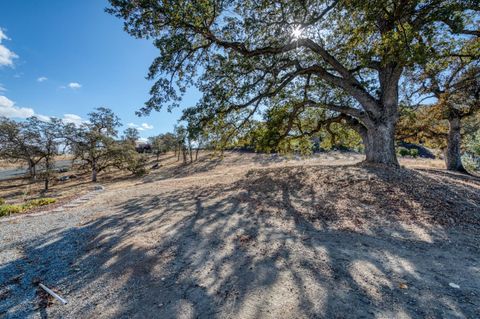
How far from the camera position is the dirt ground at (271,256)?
2.23 metres

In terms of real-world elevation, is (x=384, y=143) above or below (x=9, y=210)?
above

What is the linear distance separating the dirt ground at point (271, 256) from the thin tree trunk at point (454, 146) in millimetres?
7247

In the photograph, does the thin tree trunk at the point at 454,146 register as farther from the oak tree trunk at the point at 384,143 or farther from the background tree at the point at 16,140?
the background tree at the point at 16,140

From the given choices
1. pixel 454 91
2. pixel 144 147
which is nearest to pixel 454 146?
pixel 454 91

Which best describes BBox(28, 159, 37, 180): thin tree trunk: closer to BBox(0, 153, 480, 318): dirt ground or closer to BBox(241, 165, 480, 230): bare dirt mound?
BBox(0, 153, 480, 318): dirt ground

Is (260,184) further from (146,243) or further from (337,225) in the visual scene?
(146,243)

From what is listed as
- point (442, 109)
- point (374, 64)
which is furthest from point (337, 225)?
point (442, 109)

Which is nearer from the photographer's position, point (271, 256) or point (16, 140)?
point (271, 256)

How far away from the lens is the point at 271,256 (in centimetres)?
310

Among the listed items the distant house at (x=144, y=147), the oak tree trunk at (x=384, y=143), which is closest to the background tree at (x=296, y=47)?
the oak tree trunk at (x=384, y=143)

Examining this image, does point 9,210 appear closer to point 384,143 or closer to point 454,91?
point 384,143

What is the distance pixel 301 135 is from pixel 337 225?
571 cm

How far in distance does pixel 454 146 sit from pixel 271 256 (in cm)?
1319

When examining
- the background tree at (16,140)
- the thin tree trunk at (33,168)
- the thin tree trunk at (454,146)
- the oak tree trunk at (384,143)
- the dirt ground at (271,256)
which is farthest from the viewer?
the thin tree trunk at (33,168)
